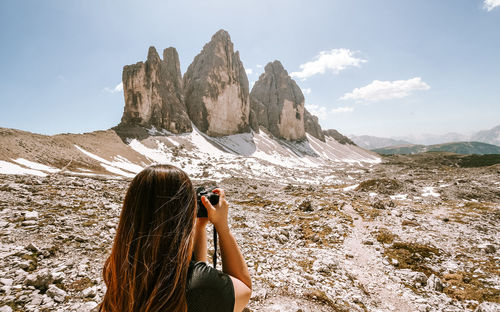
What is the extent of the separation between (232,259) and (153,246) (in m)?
0.69

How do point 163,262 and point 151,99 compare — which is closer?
point 163,262

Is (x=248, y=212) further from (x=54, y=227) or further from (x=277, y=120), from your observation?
(x=277, y=120)

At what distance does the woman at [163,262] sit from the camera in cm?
157

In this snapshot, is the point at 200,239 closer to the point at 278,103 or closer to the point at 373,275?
the point at 373,275

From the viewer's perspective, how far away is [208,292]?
1607 mm

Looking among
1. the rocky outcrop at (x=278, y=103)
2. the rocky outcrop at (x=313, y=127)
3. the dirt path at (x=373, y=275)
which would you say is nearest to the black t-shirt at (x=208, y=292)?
the dirt path at (x=373, y=275)

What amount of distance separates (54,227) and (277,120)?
102 m

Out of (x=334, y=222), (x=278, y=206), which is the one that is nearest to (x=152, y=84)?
(x=278, y=206)

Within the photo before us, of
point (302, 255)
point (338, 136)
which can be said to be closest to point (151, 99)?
point (302, 255)

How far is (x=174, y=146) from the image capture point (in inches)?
2082

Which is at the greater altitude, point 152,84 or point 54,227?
point 152,84

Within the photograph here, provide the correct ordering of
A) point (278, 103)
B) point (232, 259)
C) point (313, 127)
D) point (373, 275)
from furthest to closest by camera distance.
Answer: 1. point (313, 127)
2. point (278, 103)
3. point (373, 275)
4. point (232, 259)

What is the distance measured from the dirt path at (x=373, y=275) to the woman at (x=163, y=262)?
5662 millimetres

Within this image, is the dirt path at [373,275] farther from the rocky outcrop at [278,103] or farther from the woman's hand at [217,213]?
the rocky outcrop at [278,103]
